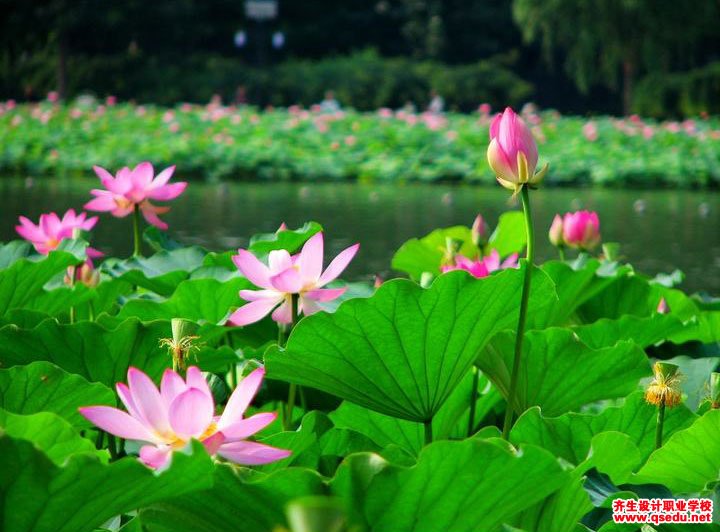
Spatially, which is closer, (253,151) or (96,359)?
(96,359)

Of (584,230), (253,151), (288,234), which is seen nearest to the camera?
(288,234)

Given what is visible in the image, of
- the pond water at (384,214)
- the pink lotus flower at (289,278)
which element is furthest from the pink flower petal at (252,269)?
the pond water at (384,214)

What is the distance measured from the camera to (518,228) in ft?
5.89

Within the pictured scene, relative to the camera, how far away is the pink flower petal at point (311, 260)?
2.89 feet

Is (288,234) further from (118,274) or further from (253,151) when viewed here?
(253,151)

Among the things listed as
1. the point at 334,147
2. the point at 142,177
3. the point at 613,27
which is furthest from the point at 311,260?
the point at 613,27

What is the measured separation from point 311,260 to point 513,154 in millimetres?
186

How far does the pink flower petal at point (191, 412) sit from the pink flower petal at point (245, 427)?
0.05ft

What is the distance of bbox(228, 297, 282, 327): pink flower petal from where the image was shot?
91cm

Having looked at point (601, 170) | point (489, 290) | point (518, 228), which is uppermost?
point (489, 290)

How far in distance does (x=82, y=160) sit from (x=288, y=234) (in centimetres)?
647

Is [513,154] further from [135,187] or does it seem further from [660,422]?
[135,187]

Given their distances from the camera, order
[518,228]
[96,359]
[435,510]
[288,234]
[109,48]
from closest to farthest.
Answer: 1. [435,510]
2. [96,359]
3. [288,234]
4. [518,228]
5. [109,48]

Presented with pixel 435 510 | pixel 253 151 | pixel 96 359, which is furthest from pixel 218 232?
pixel 253 151
